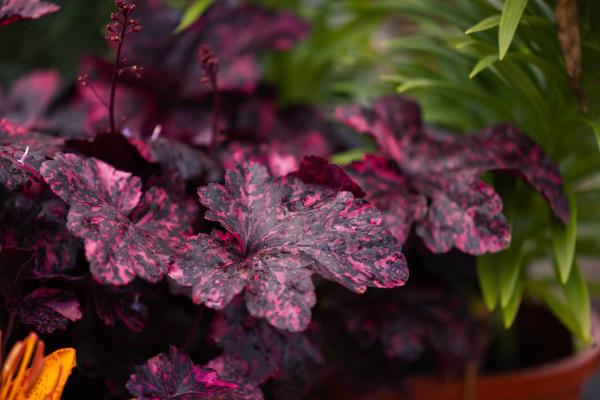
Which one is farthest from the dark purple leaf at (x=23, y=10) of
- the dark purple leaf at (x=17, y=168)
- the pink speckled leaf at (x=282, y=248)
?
the pink speckled leaf at (x=282, y=248)

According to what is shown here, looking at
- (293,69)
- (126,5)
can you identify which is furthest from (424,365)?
(126,5)

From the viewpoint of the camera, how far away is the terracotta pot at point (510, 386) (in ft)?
2.99

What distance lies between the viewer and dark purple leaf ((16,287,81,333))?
0.48 m

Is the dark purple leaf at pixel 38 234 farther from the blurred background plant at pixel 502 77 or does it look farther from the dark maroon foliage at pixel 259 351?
the blurred background plant at pixel 502 77

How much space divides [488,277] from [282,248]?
31 centimetres

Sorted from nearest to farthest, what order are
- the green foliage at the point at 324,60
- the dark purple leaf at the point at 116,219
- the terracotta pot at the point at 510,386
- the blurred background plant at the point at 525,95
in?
the dark purple leaf at the point at 116,219
the blurred background plant at the point at 525,95
the terracotta pot at the point at 510,386
the green foliage at the point at 324,60

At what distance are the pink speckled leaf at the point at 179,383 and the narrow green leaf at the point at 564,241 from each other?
0.35 meters

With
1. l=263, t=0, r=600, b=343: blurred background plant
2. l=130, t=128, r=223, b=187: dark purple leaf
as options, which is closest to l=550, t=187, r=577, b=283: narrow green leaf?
l=263, t=0, r=600, b=343: blurred background plant

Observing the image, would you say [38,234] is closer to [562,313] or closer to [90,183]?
[90,183]

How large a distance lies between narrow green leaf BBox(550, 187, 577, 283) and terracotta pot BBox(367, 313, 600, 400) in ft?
0.90

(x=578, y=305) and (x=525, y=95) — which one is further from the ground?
(x=525, y=95)

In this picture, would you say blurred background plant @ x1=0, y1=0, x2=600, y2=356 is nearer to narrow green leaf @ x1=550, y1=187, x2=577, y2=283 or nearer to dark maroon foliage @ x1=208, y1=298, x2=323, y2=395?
narrow green leaf @ x1=550, y1=187, x2=577, y2=283

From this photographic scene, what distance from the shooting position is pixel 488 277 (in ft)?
2.30

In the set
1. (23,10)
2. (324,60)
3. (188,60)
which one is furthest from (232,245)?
(324,60)
